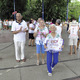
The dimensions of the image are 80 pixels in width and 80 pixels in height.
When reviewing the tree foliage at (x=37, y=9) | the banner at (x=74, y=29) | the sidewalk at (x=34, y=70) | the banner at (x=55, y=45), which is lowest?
the sidewalk at (x=34, y=70)

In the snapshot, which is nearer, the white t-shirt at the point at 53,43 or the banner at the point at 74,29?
the white t-shirt at the point at 53,43

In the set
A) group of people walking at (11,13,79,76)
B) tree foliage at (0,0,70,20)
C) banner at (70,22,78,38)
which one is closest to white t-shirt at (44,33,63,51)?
group of people walking at (11,13,79,76)

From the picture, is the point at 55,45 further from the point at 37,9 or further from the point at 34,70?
the point at 37,9

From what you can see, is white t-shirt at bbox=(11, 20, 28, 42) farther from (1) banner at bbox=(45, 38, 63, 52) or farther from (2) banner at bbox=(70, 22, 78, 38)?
(2) banner at bbox=(70, 22, 78, 38)

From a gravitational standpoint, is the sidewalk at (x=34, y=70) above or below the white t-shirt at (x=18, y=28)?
below

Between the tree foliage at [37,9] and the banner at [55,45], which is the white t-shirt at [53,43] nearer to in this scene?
the banner at [55,45]

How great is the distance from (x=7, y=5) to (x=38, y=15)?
663 centimetres

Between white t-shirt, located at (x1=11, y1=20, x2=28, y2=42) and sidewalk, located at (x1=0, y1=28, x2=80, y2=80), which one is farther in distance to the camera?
white t-shirt, located at (x1=11, y1=20, x2=28, y2=42)

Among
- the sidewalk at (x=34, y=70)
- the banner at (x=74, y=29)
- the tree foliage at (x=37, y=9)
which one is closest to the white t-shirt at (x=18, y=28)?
the sidewalk at (x=34, y=70)

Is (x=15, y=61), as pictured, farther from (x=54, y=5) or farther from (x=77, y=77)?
(x=54, y=5)

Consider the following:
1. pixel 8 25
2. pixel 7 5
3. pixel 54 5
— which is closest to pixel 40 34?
pixel 8 25

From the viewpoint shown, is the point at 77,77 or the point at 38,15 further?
the point at 38,15

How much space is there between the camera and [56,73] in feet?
11.6

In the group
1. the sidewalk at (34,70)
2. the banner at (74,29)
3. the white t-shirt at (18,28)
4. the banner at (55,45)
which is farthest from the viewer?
the banner at (74,29)
